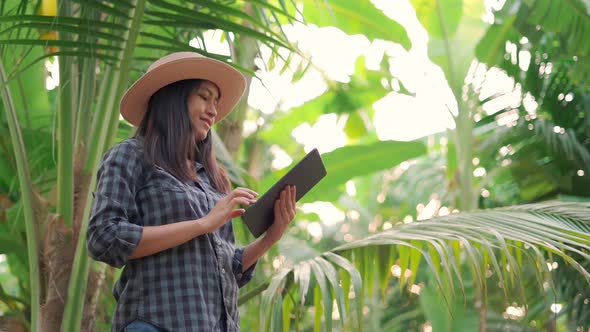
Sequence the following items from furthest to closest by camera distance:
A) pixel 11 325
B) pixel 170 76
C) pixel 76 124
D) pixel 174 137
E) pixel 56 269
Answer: pixel 11 325 → pixel 76 124 → pixel 56 269 → pixel 170 76 → pixel 174 137

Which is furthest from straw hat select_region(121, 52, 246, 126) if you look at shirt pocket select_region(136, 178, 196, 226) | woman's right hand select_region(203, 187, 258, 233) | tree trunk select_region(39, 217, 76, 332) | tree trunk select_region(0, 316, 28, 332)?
tree trunk select_region(0, 316, 28, 332)

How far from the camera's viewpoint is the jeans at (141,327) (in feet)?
5.16

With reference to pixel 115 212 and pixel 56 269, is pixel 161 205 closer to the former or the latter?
pixel 115 212

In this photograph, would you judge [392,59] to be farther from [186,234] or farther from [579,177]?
[186,234]

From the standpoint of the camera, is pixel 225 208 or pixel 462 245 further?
pixel 462 245

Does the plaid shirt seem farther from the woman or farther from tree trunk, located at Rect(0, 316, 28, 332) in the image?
tree trunk, located at Rect(0, 316, 28, 332)

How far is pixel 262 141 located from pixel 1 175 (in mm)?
4183

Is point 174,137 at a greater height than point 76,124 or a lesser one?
lesser

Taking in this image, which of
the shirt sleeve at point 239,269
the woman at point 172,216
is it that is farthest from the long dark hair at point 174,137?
the shirt sleeve at point 239,269

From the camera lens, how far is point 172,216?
5.34 feet

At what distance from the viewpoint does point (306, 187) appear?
177cm

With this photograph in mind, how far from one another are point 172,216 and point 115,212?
12 centimetres

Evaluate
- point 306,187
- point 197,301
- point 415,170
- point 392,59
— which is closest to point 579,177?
point 392,59

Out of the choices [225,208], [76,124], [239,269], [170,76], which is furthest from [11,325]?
[225,208]
